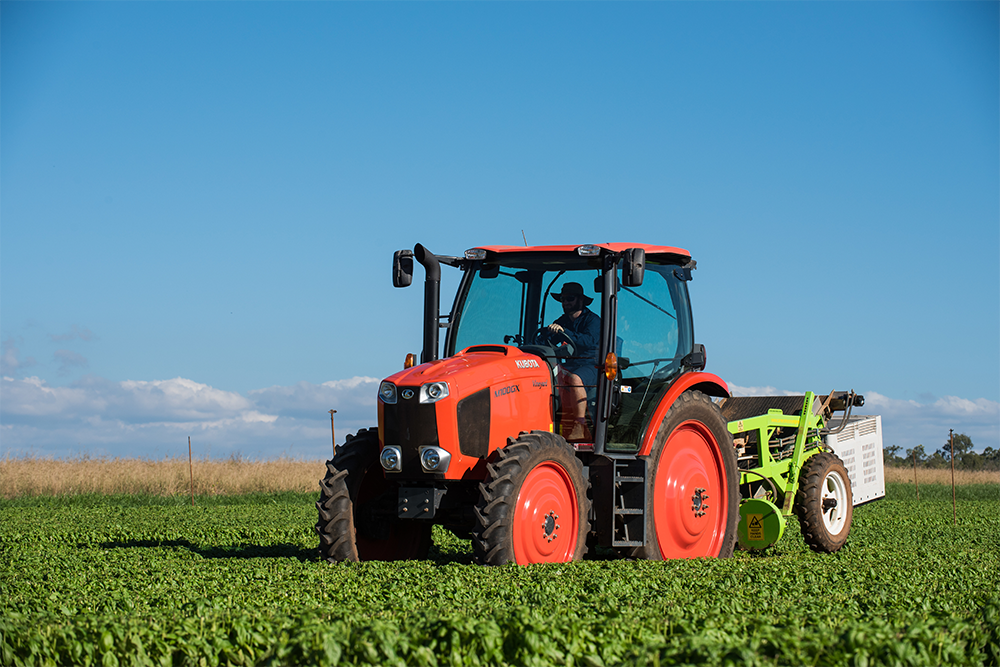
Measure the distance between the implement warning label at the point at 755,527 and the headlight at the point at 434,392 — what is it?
397cm

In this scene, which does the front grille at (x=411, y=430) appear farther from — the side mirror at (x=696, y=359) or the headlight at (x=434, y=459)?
the side mirror at (x=696, y=359)

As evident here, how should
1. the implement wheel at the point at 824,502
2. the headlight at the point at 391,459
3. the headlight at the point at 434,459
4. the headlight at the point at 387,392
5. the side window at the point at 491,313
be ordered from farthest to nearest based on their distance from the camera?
the implement wheel at the point at 824,502 → the side window at the point at 491,313 → the headlight at the point at 387,392 → the headlight at the point at 391,459 → the headlight at the point at 434,459

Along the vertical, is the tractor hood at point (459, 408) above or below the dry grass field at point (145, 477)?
above

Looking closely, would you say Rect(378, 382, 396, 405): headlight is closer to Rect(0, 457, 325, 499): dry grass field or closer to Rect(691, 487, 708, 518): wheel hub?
Rect(691, 487, 708, 518): wheel hub

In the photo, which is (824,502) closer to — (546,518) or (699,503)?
(699,503)

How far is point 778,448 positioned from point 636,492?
11.7 ft

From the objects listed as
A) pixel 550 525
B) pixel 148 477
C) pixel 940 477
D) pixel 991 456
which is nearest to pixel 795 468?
pixel 550 525

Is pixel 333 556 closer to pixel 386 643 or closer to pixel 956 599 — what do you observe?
pixel 386 643

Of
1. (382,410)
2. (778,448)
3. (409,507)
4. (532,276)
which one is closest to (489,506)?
(409,507)

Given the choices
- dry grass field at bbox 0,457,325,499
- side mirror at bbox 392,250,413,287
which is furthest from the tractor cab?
dry grass field at bbox 0,457,325,499

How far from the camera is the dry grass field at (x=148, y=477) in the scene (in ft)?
75.8

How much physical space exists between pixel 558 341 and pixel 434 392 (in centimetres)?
162

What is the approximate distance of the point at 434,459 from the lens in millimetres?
7578

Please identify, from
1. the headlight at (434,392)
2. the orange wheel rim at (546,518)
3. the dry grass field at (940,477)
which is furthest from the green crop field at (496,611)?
the dry grass field at (940,477)
